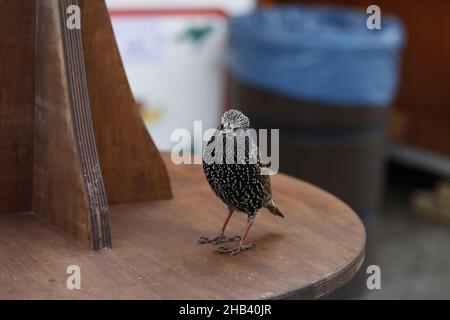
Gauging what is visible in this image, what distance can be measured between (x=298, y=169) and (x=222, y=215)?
2.01 meters

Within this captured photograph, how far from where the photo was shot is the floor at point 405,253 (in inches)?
149

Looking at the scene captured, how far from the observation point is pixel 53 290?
1.23 metres

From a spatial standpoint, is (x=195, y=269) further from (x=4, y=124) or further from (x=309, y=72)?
(x=309, y=72)

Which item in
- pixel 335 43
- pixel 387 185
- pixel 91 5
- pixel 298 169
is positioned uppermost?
pixel 91 5

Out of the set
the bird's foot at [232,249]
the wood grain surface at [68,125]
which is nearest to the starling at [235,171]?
the bird's foot at [232,249]

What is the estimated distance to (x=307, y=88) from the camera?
3.52m

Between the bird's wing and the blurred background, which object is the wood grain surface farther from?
the blurred background

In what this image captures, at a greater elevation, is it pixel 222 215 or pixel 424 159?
pixel 222 215

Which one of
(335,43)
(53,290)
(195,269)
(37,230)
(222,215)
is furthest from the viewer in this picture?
(335,43)

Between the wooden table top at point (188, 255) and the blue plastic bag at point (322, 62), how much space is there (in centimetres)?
182

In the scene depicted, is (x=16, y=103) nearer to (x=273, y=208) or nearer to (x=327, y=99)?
(x=273, y=208)

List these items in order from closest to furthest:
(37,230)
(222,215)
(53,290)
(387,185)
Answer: (53,290) < (37,230) < (222,215) < (387,185)

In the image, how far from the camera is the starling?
1.41 meters
